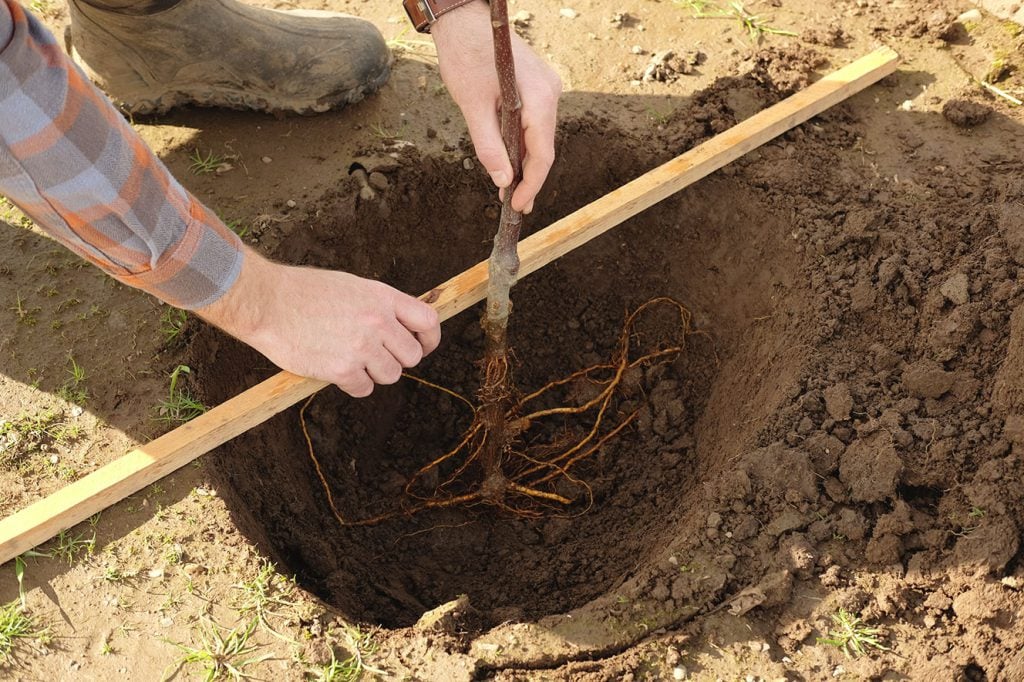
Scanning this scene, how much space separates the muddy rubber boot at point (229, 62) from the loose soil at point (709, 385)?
115mm

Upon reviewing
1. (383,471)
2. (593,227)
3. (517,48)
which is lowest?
(383,471)

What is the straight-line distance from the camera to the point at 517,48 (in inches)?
77.9

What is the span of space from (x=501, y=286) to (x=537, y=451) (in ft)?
2.74

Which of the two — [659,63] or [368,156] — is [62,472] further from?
[659,63]

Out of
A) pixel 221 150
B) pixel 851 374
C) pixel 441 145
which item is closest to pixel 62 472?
pixel 221 150

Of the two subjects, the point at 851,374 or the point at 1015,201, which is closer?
the point at 851,374

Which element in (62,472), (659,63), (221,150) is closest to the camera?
(62,472)

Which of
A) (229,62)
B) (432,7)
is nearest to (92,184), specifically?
(432,7)

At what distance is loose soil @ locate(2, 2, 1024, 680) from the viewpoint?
203cm

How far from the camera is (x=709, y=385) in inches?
111

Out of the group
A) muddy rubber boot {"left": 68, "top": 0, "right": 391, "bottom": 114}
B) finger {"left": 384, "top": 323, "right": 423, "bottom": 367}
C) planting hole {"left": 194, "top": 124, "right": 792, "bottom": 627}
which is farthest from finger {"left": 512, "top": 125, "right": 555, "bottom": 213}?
muddy rubber boot {"left": 68, "top": 0, "right": 391, "bottom": 114}

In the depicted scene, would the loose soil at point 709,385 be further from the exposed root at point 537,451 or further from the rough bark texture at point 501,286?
the rough bark texture at point 501,286

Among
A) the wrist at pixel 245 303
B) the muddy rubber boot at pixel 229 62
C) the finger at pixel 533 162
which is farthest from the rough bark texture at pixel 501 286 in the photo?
the muddy rubber boot at pixel 229 62

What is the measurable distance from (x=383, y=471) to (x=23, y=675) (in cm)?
118
